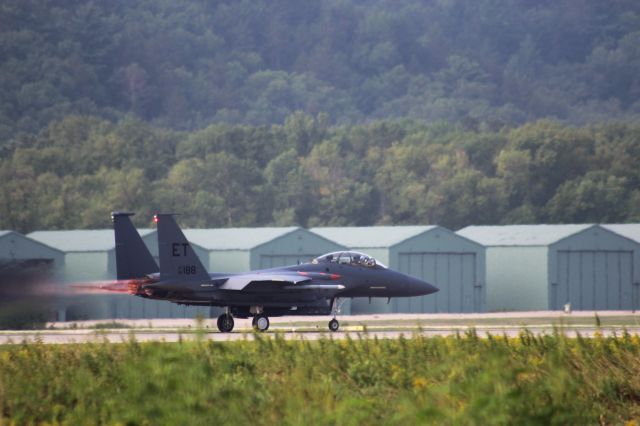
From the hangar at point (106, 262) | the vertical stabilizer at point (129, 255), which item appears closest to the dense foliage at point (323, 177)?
the hangar at point (106, 262)

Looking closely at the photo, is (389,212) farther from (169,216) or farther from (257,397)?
(257,397)

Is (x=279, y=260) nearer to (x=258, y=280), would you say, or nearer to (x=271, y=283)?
(x=271, y=283)

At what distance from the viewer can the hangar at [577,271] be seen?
60531 mm

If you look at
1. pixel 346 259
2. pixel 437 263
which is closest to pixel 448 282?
pixel 437 263

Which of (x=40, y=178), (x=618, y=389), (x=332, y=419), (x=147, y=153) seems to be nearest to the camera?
(x=332, y=419)

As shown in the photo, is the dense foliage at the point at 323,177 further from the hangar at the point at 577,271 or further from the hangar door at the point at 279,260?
the hangar at the point at 577,271

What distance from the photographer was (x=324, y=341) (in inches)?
853

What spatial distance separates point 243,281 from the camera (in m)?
34.6

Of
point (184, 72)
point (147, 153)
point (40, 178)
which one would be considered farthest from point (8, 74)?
point (40, 178)

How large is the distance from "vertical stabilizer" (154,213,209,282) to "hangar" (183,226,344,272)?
2149cm

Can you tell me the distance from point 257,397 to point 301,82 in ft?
597

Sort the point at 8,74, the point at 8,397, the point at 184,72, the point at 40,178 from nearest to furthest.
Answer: the point at 8,397 → the point at 40,178 → the point at 8,74 → the point at 184,72

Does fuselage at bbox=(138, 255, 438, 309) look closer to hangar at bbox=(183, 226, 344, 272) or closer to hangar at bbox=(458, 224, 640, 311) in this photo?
hangar at bbox=(183, 226, 344, 272)

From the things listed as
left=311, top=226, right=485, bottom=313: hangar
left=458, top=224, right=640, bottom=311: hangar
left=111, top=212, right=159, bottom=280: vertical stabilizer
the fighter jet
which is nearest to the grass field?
the fighter jet
